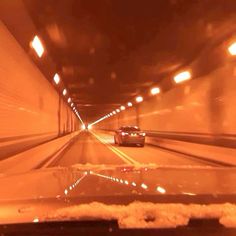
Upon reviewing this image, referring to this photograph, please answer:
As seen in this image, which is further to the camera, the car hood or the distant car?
the distant car

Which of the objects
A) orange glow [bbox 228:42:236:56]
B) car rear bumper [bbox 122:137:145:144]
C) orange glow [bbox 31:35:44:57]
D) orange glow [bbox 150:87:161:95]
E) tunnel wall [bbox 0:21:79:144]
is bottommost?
car rear bumper [bbox 122:137:145:144]

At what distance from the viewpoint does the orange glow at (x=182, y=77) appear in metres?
26.1

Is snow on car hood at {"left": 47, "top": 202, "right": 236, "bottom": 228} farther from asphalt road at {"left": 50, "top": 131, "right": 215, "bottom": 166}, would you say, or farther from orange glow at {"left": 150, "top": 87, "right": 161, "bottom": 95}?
orange glow at {"left": 150, "top": 87, "right": 161, "bottom": 95}

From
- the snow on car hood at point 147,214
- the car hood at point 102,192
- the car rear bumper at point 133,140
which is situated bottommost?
the snow on car hood at point 147,214

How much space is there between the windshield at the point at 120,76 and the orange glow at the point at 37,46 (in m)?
0.06

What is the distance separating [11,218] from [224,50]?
632 inches

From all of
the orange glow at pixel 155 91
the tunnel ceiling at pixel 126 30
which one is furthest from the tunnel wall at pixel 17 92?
the orange glow at pixel 155 91

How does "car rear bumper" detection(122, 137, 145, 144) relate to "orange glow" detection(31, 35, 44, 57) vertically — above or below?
below

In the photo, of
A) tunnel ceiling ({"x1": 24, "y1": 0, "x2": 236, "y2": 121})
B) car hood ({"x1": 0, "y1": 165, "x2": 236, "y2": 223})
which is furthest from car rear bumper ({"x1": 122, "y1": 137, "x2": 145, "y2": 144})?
car hood ({"x1": 0, "y1": 165, "x2": 236, "y2": 223})

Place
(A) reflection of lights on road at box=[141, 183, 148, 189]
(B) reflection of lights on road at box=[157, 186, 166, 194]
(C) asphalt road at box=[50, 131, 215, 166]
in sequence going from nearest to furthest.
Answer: (B) reflection of lights on road at box=[157, 186, 166, 194] < (A) reflection of lights on road at box=[141, 183, 148, 189] < (C) asphalt road at box=[50, 131, 215, 166]

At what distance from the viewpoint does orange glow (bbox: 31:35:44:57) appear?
17380 millimetres

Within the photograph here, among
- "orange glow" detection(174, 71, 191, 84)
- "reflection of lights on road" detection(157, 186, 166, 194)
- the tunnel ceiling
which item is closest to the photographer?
"reflection of lights on road" detection(157, 186, 166, 194)

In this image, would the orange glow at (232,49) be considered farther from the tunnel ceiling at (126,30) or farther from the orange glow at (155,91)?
the orange glow at (155,91)

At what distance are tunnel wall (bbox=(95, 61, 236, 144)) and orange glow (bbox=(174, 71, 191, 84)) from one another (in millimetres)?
381
